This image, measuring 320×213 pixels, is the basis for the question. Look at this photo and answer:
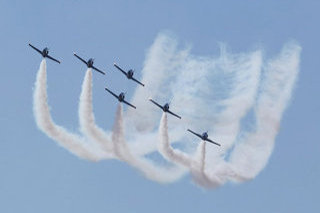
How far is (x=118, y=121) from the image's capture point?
1905 inches

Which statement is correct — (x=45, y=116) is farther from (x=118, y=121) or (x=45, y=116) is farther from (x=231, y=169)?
(x=231, y=169)

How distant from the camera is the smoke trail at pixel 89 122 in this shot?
157ft

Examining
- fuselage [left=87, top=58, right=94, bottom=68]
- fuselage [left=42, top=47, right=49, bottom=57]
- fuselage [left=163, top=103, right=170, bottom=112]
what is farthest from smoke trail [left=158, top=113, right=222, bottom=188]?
fuselage [left=42, top=47, right=49, bottom=57]

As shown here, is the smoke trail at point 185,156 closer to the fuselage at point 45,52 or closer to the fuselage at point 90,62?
the fuselage at point 90,62

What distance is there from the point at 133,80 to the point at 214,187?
49.4 ft

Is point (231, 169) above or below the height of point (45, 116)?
above

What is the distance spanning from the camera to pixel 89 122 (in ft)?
160

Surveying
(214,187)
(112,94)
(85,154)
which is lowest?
(85,154)

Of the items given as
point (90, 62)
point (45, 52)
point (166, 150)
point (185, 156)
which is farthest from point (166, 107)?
point (45, 52)

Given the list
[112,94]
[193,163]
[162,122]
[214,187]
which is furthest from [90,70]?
[214,187]

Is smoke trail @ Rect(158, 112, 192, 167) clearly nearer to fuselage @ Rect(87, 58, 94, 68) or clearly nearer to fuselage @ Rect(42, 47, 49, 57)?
fuselage @ Rect(87, 58, 94, 68)

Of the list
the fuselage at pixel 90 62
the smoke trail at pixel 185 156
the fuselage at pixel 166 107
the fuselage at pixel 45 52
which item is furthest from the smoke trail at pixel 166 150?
the fuselage at pixel 45 52

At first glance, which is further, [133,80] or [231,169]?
[133,80]

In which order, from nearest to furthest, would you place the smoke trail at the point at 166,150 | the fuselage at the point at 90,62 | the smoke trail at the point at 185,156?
1. the smoke trail at the point at 185,156
2. the smoke trail at the point at 166,150
3. the fuselage at the point at 90,62
